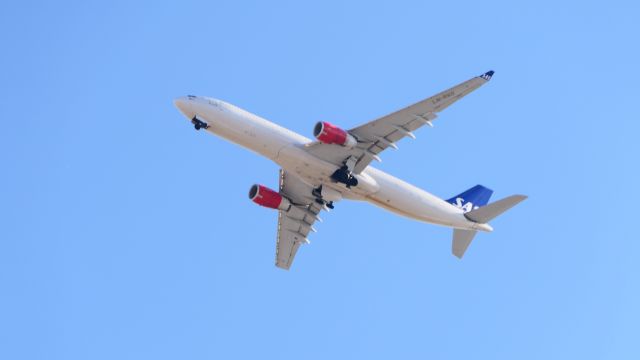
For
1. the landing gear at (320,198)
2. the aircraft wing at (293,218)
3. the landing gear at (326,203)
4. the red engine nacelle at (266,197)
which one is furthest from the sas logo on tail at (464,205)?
the red engine nacelle at (266,197)

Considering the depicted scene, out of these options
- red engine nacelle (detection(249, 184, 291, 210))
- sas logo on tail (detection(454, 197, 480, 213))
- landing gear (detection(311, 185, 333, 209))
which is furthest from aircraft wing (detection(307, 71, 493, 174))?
sas logo on tail (detection(454, 197, 480, 213))

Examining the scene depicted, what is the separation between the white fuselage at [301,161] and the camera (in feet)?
189

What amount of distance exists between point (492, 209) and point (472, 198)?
235 inches

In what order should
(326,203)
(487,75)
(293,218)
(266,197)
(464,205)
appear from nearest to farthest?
(487,75)
(326,203)
(266,197)
(464,205)
(293,218)

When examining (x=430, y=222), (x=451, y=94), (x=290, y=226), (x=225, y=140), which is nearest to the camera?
(x=451, y=94)

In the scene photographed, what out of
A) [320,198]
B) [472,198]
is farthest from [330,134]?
[472,198]

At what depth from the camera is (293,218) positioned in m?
67.4

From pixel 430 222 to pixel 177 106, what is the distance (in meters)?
18.2

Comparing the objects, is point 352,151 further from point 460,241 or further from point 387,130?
point 460,241

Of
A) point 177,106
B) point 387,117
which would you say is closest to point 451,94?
point 387,117

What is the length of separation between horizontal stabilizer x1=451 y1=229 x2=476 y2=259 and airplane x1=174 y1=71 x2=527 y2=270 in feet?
5.01

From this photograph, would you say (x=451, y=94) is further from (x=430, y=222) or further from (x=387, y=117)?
(x=430, y=222)

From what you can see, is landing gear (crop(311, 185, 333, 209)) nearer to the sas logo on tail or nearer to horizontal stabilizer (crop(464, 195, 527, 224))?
horizontal stabilizer (crop(464, 195, 527, 224))

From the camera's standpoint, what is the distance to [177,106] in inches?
2335
